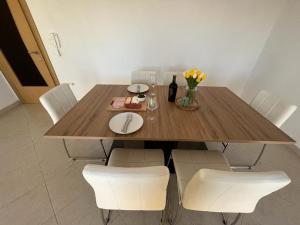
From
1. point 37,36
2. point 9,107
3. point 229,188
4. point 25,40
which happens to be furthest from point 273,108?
point 9,107

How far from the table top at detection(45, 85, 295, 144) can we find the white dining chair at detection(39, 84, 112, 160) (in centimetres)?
22

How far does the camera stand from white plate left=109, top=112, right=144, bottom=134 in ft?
3.38

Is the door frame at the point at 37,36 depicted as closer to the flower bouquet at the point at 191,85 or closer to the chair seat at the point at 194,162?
the flower bouquet at the point at 191,85

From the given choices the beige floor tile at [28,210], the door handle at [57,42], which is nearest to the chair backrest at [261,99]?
the beige floor tile at [28,210]

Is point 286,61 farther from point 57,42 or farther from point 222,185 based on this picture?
point 57,42

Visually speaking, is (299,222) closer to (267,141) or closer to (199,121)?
(267,141)

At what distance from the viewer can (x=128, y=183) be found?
0.65m

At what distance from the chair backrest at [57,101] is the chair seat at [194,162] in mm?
1161

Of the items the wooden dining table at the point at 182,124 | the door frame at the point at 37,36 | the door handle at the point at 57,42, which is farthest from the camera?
the door handle at the point at 57,42

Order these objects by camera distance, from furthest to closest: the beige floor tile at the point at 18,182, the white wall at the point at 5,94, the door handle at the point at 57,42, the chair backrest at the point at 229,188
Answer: the white wall at the point at 5,94 < the door handle at the point at 57,42 < the beige floor tile at the point at 18,182 < the chair backrest at the point at 229,188

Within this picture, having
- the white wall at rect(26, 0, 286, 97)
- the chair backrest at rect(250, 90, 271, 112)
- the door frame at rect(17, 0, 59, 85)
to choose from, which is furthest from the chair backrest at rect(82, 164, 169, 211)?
the door frame at rect(17, 0, 59, 85)

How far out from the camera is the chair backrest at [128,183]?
0.63 meters

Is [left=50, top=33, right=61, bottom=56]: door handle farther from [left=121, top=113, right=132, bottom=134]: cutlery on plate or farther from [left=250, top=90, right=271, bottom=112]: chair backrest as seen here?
[left=250, top=90, right=271, bottom=112]: chair backrest

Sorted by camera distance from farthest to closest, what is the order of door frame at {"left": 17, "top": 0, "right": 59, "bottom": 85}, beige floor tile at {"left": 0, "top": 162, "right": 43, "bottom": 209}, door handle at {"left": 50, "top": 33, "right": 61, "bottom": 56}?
door handle at {"left": 50, "top": 33, "right": 61, "bottom": 56}
door frame at {"left": 17, "top": 0, "right": 59, "bottom": 85}
beige floor tile at {"left": 0, "top": 162, "right": 43, "bottom": 209}
